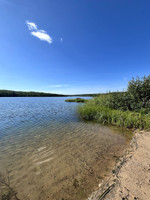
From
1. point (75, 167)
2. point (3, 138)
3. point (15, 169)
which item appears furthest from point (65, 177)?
point (3, 138)

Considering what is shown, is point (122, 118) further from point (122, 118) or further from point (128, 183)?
point (128, 183)

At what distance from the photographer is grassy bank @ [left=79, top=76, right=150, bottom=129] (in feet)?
20.9

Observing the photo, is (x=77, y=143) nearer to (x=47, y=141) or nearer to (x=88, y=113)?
(x=47, y=141)

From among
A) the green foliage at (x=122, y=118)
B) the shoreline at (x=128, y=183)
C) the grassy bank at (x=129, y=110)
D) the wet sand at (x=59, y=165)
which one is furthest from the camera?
the grassy bank at (x=129, y=110)

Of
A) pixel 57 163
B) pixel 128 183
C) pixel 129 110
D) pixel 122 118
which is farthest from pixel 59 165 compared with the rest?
pixel 129 110

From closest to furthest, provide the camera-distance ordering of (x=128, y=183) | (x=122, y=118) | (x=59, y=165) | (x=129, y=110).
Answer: (x=128, y=183), (x=59, y=165), (x=122, y=118), (x=129, y=110)

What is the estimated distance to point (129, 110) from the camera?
891 centimetres

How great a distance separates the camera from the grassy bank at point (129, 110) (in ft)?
20.9

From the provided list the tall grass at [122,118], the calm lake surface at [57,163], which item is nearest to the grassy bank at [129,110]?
the tall grass at [122,118]

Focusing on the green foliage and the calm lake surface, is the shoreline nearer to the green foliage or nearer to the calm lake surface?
the calm lake surface

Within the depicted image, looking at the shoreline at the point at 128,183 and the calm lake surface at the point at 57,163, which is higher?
the shoreline at the point at 128,183

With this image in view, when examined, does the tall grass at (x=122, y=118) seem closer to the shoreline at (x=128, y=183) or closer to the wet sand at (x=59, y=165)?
the wet sand at (x=59, y=165)

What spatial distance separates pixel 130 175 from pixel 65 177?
1.77 meters

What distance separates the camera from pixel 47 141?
Answer: 4574 millimetres
